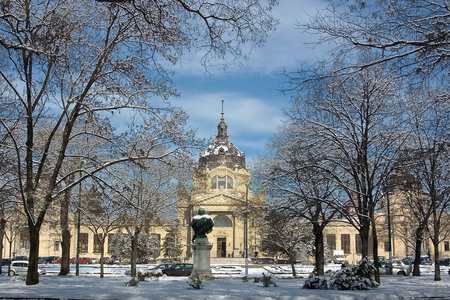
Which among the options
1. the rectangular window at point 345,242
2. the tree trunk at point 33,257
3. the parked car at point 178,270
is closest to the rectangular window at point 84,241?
the rectangular window at point 345,242

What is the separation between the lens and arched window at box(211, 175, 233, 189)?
92.8 meters

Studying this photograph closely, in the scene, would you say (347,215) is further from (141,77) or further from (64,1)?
(64,1)

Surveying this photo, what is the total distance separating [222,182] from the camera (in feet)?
307

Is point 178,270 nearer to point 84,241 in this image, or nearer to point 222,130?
point 84,241

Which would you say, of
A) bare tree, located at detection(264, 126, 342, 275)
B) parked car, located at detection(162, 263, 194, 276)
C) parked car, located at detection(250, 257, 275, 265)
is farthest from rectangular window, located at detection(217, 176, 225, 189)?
bare tree, located at detection(264, 126, 342, 275)

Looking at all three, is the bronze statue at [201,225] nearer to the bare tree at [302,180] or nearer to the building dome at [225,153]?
the bare tree at [302,180]

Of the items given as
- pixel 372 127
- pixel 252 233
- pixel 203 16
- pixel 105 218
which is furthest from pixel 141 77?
pixel 252 233

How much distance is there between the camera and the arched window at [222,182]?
9281 cm

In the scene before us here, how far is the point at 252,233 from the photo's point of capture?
77.1 meters

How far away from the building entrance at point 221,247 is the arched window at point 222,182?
10.6 m

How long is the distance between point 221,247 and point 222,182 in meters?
12.8

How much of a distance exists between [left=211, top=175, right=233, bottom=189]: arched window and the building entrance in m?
10.6

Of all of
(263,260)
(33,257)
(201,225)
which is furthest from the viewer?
(263,260)

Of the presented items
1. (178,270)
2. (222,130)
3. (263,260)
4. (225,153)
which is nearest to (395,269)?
(178,270)
